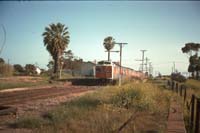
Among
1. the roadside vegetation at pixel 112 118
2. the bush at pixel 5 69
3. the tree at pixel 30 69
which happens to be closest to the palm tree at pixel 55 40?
the bush at pixel 5 69

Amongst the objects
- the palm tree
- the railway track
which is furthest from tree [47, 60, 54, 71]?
the railway track

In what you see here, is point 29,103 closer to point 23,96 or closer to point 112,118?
point 23,96

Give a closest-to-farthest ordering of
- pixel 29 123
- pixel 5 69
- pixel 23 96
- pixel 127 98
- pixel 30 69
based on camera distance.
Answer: pixel 29 123
pixel 127 98
pixel 23 96
pixel 5 69
pixel 30 69

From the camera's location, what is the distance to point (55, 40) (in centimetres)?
6088

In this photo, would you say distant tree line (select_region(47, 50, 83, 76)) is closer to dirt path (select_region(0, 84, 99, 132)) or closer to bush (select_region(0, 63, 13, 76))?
bush (select_region(0, 63, 13, 76))

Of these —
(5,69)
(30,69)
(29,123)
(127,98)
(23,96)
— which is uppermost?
(30,69)

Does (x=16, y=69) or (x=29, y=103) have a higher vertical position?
(x=16, y=69)

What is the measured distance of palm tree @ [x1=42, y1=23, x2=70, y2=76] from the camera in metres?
61.1

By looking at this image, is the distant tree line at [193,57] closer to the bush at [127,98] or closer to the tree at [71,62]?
the tree at [71,62]

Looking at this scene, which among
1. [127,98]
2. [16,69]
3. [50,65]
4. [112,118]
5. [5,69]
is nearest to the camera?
[112,118]

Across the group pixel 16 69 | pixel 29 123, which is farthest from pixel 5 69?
pixel 29 123

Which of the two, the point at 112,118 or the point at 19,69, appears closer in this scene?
the point at 112,118

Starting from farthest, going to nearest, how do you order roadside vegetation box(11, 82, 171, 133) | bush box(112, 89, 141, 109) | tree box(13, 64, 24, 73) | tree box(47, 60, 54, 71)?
tree box(47, 60, 54, 71)
tree box(13, 64, 24, 73)
bush box(112, 89, 141, 109)
roadside vegetation box(11, 82, 171, 133)

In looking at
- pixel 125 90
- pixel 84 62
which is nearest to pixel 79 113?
pixel 125 90
